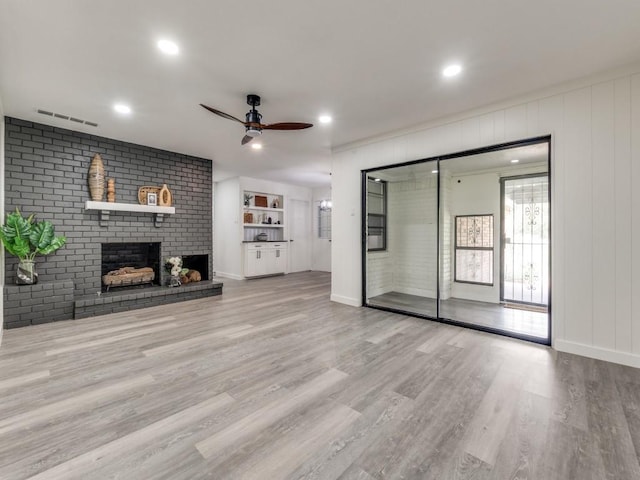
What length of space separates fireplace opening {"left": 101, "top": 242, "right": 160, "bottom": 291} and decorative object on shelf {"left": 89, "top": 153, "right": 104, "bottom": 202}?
916mm

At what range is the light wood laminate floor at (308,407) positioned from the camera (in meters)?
1.49

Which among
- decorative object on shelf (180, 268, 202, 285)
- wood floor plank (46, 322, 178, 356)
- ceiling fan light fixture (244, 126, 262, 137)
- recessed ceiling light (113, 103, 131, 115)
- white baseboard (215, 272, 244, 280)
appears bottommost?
wood floor plank (46, 322, 178, 356)

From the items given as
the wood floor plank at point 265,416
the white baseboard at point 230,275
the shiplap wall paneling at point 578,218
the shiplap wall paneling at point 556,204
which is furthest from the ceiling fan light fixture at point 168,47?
the white baseboard at point 230,275

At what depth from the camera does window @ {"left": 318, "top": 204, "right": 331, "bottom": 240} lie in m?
9.07

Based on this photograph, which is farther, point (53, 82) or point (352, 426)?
point (53, 82)

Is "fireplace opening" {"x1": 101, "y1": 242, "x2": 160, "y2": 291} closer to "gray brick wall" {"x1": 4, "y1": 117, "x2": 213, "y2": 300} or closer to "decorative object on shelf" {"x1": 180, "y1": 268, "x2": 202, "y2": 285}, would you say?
"gray brick wall" {"x1": 4, "y1": 117, "x2": 213, "y2": 300}

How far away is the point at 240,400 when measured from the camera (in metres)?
2.06

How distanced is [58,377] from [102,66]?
8.81 ft

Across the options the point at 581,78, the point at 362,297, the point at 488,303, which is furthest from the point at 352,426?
the point at 488,303

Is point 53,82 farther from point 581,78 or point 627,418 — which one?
point 627,418

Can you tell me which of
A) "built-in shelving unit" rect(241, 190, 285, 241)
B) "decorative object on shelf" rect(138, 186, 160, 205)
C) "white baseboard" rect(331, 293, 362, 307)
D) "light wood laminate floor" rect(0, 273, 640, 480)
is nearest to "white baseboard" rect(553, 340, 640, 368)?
"light wood laminate floor" rect(0, 273, 640, 480)

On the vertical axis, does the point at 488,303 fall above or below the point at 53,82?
below

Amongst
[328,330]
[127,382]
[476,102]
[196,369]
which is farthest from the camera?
[328,330]

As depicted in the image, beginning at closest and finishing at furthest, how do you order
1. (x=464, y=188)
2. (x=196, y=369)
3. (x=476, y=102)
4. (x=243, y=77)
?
(x=196, y=369), (x=243, y=77), (x=476, y=102), (x=464, y=188)
